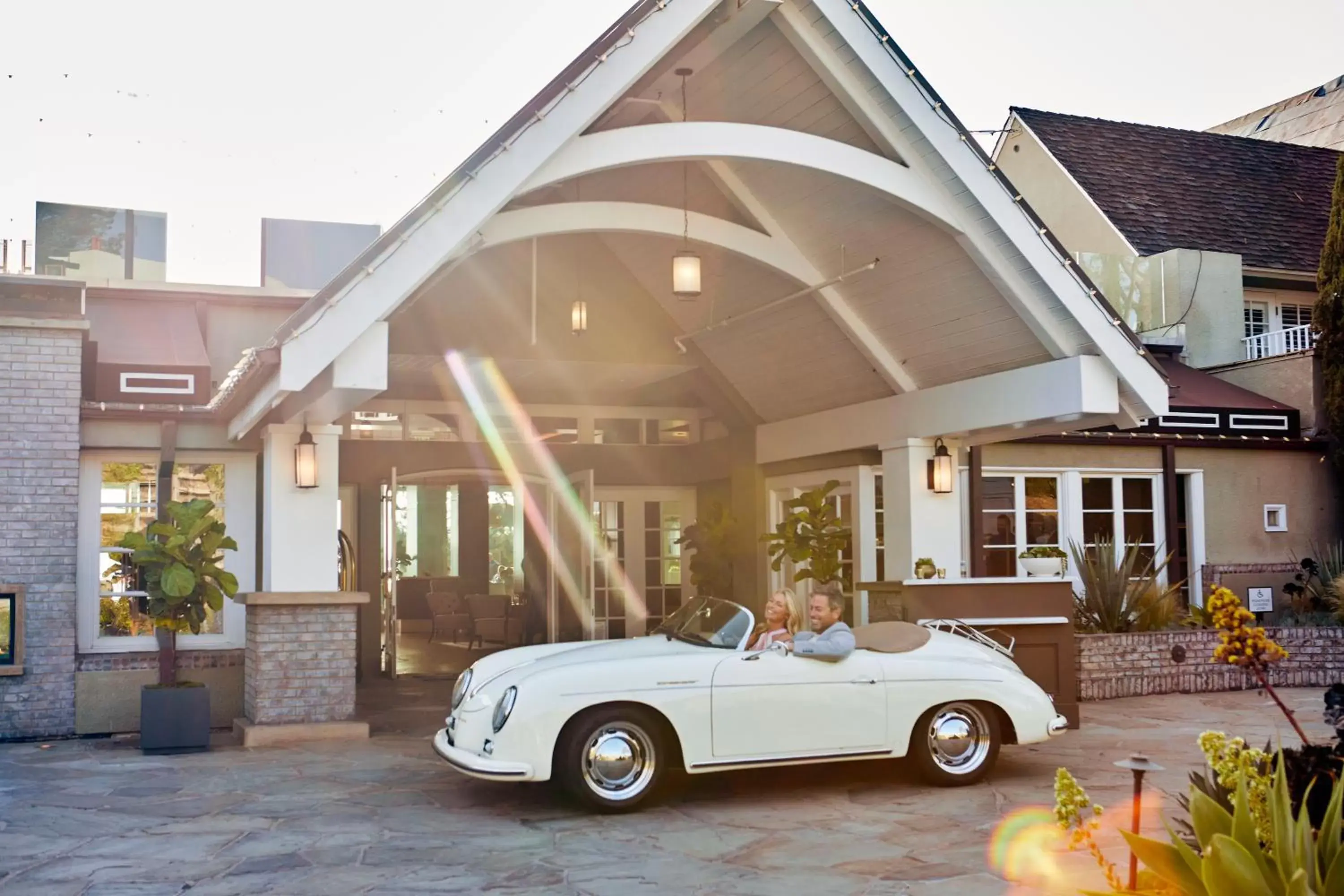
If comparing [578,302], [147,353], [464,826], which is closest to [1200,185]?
[578,302]

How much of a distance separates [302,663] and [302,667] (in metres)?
0.03

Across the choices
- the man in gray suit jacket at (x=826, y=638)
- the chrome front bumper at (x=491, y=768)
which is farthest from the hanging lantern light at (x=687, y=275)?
the chrome front bumper at (x=491, y=768)

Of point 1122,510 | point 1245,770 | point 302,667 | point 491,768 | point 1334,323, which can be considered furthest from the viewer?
point 1334,323

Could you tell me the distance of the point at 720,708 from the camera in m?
7.37

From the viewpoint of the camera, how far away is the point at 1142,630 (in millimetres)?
12648

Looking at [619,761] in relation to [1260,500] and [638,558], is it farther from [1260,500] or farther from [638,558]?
[1260,500]

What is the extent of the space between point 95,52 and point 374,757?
8316mm

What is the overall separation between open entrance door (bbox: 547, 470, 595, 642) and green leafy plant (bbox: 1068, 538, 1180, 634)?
575 centimetres

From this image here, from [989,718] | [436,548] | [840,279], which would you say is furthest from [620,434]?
[436,548]

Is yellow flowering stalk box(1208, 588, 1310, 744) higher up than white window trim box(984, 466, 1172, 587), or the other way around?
white window trim box(984, 466, 1172, 587)

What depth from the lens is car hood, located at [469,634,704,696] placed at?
7.42 meters

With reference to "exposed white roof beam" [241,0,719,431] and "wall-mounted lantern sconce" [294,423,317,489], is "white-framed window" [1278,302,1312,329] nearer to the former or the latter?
"exposed white roof beam" [241,0,719,431]

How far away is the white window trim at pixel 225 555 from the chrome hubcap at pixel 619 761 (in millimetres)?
4844

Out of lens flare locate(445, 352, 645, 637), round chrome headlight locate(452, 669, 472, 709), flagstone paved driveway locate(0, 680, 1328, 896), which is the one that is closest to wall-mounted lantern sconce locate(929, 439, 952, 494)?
flagstone paved driveway locate(0, 680, 1328, 896)
